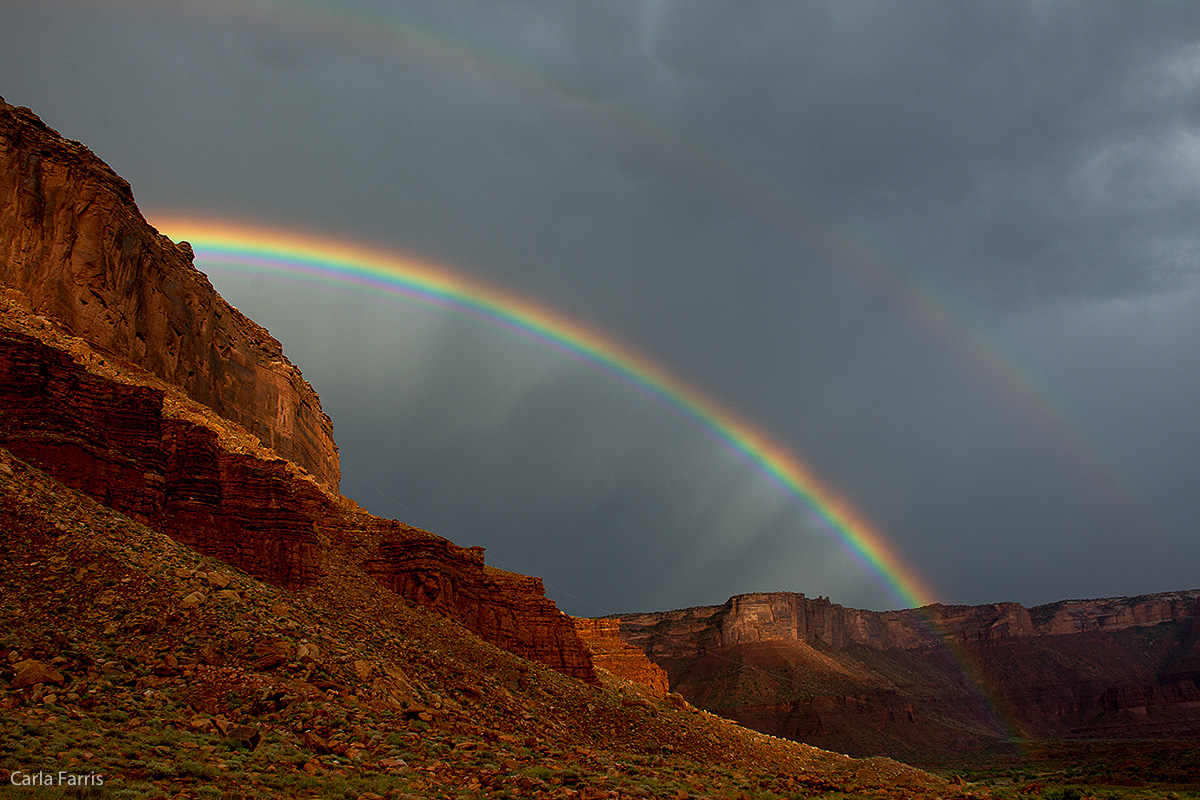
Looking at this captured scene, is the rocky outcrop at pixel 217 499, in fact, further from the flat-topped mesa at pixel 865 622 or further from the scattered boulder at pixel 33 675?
the flat-topped mesa at pixel 865 622

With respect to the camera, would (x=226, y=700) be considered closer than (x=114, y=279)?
Yes

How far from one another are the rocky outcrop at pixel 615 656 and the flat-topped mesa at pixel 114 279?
3008 centimetres

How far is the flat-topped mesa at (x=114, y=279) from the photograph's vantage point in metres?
40.8

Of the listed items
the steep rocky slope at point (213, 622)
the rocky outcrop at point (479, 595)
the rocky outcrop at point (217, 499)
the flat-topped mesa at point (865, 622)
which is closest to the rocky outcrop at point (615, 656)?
the rocky outcrop at point (479, 595)

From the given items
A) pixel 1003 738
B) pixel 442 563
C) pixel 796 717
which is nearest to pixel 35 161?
pixel 442 563

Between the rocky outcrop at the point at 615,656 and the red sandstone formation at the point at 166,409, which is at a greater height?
the red sandstone formation at the point at 166,409

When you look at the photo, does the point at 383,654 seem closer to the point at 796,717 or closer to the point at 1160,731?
the point at 796,717

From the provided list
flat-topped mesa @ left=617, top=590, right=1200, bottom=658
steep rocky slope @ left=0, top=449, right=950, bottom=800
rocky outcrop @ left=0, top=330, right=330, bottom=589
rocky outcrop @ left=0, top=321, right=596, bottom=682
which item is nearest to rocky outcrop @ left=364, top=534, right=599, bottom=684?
rocky outcrop @ left=0, top=321, right=596, bottom=682

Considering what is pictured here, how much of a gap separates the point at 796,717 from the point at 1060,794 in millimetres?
89829

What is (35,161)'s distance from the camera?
139 ft

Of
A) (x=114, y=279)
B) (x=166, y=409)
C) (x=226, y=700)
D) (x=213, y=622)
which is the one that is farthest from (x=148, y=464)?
(x=114, y=279)

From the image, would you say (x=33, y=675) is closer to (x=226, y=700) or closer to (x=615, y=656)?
(x=226, y=700)

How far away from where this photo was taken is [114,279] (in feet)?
149

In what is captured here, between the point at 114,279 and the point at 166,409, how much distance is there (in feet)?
40.3
